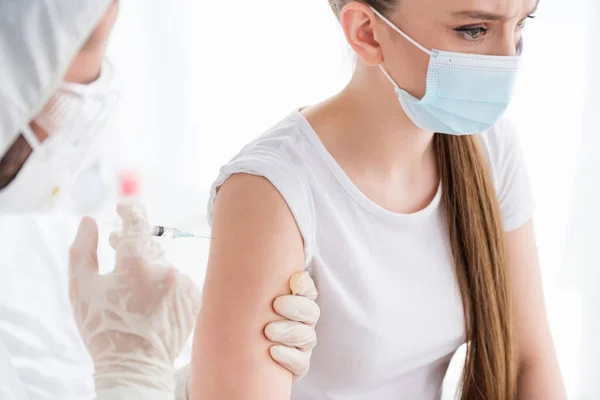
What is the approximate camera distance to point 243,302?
108 cm

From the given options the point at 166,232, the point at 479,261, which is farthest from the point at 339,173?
the point at 166,232

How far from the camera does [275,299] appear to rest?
1084mm

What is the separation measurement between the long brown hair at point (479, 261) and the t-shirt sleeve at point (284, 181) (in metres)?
0.31

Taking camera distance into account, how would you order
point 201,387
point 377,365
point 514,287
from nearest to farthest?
point 201,387, point 377,365, point 514,287

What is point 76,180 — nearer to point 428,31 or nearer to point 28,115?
point 28,115

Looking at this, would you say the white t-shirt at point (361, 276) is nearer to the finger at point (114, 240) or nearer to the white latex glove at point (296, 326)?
the white latex glove at point (296, 326)

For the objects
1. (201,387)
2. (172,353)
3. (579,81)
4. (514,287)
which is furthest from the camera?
(579,81)

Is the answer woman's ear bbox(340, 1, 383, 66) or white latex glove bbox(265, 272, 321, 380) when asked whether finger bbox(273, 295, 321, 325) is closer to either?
white latex glove bbox(265, 272, 321, 380)

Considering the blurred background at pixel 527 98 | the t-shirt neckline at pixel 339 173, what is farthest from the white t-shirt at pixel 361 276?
the blurred background at pixel 527 98

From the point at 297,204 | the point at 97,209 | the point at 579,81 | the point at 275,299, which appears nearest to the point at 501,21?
the point at 297,204

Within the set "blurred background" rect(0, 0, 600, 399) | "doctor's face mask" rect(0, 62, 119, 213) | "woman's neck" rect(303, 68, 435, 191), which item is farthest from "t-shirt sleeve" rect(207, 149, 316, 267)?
"blurred background" rect(0, 0, 600, 399)

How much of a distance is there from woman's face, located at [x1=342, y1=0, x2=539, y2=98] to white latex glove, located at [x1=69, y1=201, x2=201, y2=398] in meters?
0.52

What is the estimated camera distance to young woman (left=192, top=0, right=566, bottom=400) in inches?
42.9

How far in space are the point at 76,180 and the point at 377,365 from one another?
68cm
